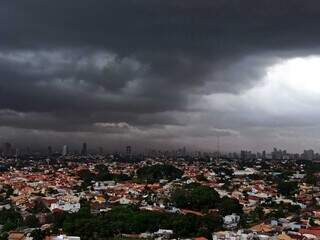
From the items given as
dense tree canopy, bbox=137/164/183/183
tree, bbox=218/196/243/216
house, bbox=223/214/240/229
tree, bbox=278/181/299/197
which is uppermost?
dense tree canopy, bbox=137/164/183/183

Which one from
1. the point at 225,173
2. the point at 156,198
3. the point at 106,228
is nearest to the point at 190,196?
the point at 156,198

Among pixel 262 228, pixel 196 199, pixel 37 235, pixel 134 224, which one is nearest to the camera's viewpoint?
pixel 37 235

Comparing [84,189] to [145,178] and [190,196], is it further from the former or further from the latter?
[190,196]

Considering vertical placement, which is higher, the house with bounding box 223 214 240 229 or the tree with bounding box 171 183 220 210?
the tree with bounding box 171 183 220 210

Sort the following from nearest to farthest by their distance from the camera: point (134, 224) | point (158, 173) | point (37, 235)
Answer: point (37, 235) → point (134, 224) → point (158, 173)

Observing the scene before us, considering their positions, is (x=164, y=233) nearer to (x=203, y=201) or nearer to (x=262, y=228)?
(x=262, y=228)

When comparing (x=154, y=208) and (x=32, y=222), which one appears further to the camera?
(x=154, y=208)

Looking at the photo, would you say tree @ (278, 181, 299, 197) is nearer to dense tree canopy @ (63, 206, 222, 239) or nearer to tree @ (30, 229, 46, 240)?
dense tree canopy @ (63, 206, 222, 239)

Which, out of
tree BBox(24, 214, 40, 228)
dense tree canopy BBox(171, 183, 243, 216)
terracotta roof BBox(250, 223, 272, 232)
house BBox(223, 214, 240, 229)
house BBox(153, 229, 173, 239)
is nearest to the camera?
house BBox(153, 229, 173, 239)

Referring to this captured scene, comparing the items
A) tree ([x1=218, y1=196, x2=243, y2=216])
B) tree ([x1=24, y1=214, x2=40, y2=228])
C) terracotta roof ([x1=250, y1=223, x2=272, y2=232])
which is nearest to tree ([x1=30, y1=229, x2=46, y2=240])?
tree ([x1=24, y1=214, x2=40, y2=228])

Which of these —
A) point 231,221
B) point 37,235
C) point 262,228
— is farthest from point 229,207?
point 37,235

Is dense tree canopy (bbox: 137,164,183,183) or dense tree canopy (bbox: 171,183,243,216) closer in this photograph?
dense tree canopy (bbox: 171,183,243,216)

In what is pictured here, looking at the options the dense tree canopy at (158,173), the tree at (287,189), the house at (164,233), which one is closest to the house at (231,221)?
the house at (164,233)
